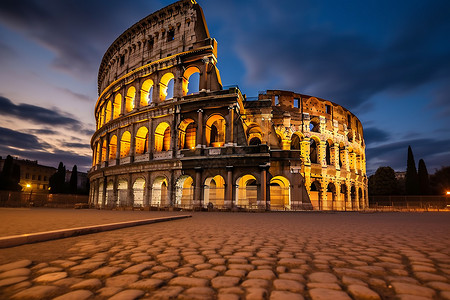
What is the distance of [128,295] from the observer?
1.60m

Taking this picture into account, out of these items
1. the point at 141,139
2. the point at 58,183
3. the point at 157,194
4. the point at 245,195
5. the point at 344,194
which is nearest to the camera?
the point at 245,195

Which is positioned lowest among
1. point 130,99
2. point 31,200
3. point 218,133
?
point 31,200

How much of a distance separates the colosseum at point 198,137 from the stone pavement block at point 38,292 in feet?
53.0

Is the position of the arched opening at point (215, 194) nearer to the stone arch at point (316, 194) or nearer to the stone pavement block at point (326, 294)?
the stone arch at point (316, 194)

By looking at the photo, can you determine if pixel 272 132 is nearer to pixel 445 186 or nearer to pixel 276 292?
pixel 276 292

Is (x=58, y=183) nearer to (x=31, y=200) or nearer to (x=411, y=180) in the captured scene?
(x=31, y=200)

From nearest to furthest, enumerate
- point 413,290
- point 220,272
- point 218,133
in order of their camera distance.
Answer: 1. point 413,290
2. point 220,272
3. point 218,133

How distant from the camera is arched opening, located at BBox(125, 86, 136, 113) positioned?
83.3 ft

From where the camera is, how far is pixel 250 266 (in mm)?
2426

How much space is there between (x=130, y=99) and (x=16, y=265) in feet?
83.3

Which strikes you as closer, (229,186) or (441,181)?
Answer: (229,186)

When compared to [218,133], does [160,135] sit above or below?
below

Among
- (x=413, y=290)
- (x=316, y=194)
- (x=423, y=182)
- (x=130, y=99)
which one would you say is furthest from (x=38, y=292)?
(x=423, y=182)

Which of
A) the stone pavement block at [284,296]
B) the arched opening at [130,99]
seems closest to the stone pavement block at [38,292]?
the stone pavement block at [284,296]
